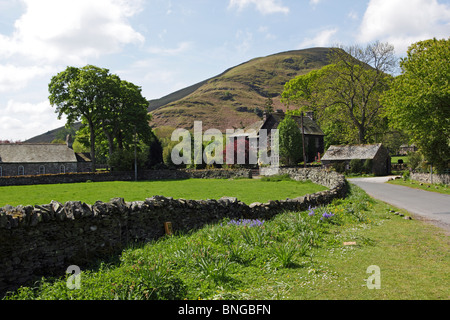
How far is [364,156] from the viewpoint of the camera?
49.7m

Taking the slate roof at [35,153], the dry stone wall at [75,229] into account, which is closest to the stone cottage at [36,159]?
the slate roof at [35,153]

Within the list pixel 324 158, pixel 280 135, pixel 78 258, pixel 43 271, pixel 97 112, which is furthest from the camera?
pixel 280 135

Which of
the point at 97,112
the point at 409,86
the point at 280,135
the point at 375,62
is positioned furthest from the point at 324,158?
the point at 97,112

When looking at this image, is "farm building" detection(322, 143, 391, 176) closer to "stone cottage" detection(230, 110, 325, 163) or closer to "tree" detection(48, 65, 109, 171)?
"stone cottage" detection(230, 110, 325, 163)

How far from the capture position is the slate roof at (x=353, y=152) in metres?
49.6

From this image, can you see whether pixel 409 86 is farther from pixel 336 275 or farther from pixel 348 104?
pixel 336 275

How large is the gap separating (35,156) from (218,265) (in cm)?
Answer: 6319

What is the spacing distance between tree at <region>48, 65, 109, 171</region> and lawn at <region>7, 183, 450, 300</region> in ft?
150

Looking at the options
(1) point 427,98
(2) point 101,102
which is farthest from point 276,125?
(1) point 427,98

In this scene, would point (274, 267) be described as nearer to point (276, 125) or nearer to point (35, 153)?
point (276, 125)

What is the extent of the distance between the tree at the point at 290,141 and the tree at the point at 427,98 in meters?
26.1

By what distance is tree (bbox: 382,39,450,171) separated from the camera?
27766 millimetres

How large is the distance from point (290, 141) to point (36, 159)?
45.8 metres

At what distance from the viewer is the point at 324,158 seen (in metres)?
53.2
